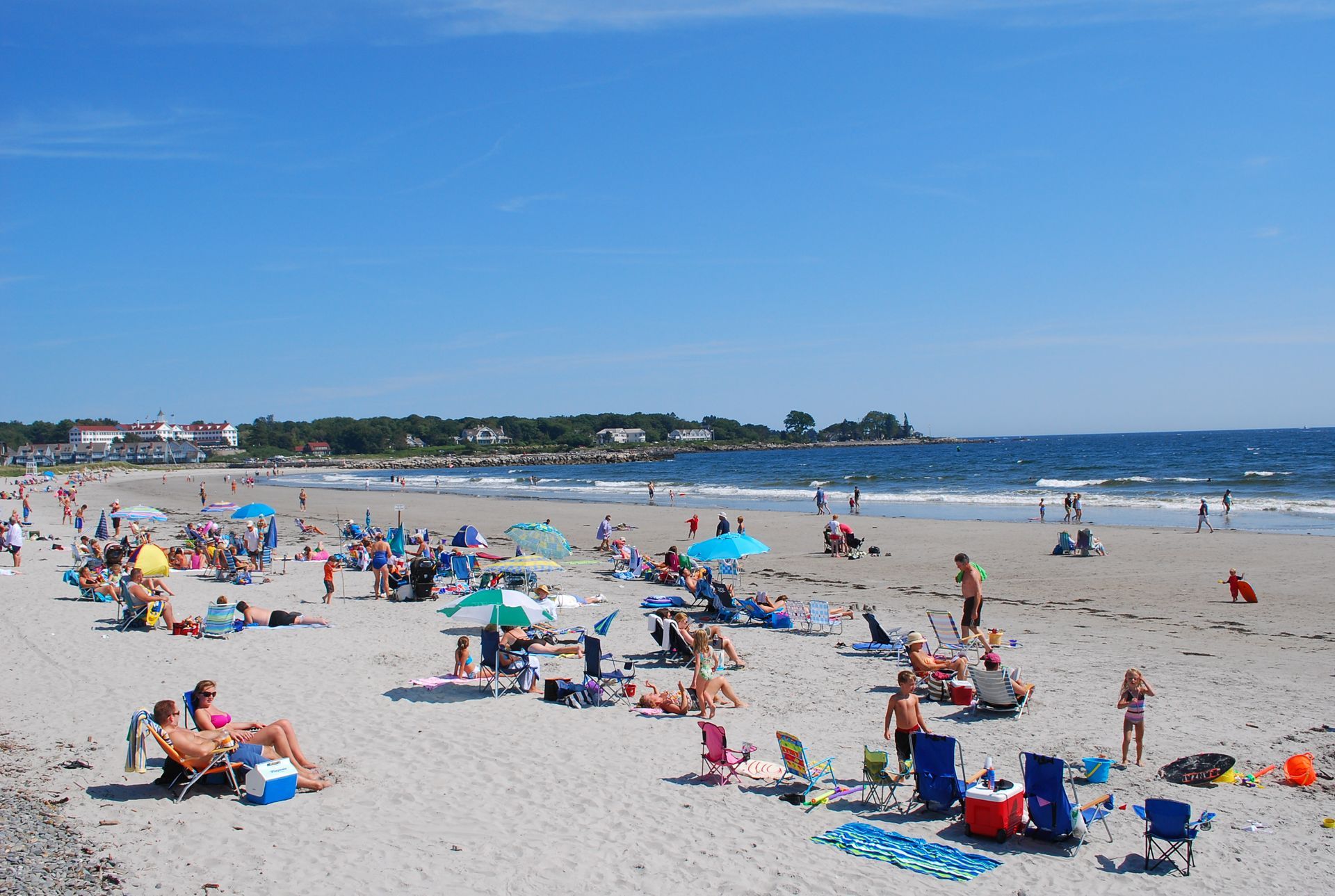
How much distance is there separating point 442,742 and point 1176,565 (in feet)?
55.4

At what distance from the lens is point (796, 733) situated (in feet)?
27.7

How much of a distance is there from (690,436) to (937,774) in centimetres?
17322

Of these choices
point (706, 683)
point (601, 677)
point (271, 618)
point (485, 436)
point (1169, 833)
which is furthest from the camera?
point (485, 436)

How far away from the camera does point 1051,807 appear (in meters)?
5.92

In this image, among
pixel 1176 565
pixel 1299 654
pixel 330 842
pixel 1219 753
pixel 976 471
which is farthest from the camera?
pixel 976 471

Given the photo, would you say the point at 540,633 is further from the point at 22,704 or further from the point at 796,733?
the point at 22,704

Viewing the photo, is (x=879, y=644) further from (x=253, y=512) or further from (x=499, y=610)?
(x=253, y=512)

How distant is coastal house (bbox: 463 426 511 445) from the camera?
524 feet

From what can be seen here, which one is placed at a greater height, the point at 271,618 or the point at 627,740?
the point at 271,618

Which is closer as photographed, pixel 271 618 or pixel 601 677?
pixel 601 677

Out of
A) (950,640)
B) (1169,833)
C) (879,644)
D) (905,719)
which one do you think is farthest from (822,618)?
(1169,833)

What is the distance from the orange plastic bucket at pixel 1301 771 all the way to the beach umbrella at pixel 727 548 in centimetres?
845

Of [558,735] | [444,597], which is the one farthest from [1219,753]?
[444,597]

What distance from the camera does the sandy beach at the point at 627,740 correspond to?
555cm
